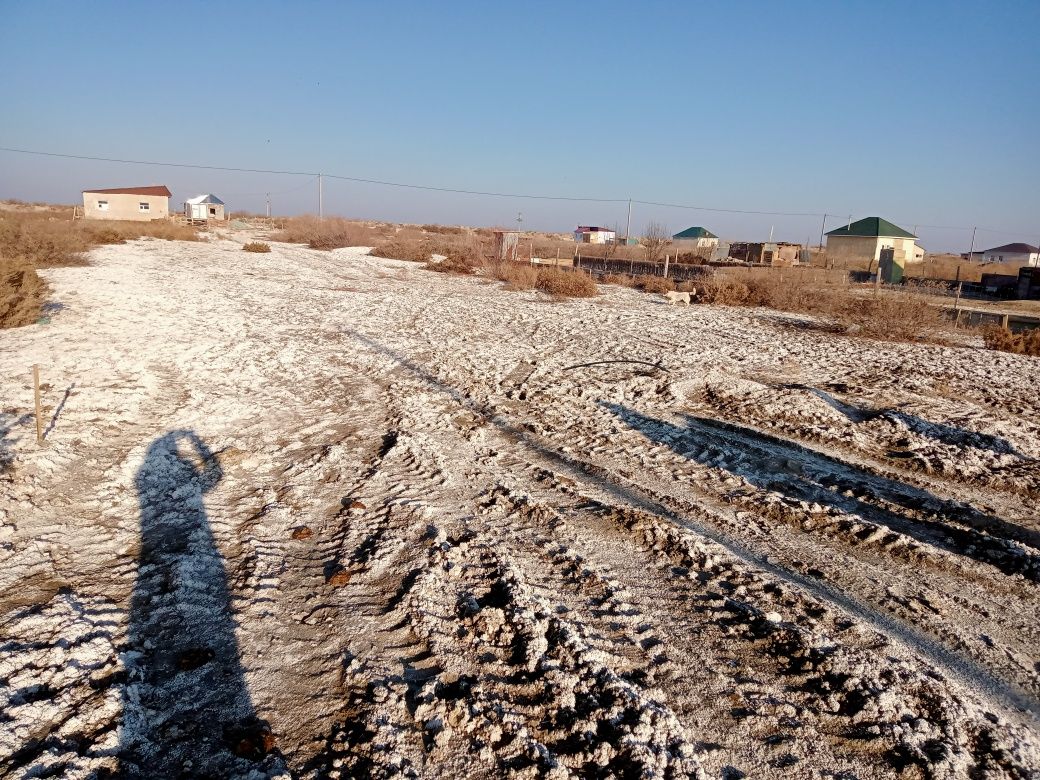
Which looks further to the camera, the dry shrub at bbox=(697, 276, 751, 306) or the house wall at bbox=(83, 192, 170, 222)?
the house wall at bbox=(83, 192, 170, 222)

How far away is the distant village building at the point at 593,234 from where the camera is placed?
5697 cm

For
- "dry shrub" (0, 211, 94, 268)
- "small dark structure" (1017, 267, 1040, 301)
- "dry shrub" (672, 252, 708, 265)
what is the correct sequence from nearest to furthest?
"dry shrub" (0, 211, 94, 268) < "small dark structure" (1017, 267, 1040, 301) < "dry shrub" (672, 252, 708, 265)

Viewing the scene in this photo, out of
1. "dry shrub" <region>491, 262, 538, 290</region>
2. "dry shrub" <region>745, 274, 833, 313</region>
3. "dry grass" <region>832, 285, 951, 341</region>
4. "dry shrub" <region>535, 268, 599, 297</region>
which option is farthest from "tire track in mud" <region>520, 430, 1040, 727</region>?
"dry shrub" <region>491, 262, 538, 290</region>

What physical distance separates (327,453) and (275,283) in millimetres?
13249

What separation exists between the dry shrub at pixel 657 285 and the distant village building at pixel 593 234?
33.9 m

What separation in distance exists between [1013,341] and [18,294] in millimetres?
16828

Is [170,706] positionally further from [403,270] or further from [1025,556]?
[403,270]

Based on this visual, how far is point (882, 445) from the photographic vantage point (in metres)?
6.49

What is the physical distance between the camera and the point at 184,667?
3062 mm

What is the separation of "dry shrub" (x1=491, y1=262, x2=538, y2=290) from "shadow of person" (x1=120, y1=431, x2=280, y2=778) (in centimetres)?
1526

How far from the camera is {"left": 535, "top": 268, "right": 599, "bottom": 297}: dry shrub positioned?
1797 cm

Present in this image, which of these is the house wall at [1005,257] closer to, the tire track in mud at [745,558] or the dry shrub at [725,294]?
the dry shrub at [725,294]

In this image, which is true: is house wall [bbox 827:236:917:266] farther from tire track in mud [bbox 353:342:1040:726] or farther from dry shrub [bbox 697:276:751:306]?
tire track in mud [bbox 353:342:1040:726]

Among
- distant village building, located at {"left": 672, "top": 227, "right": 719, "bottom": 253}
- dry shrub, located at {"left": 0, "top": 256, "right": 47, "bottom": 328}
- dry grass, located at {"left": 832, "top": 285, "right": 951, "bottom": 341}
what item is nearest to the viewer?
dry shrub, located at {"left": 0, "top": 256, "right": 47, "bottom": 328}
